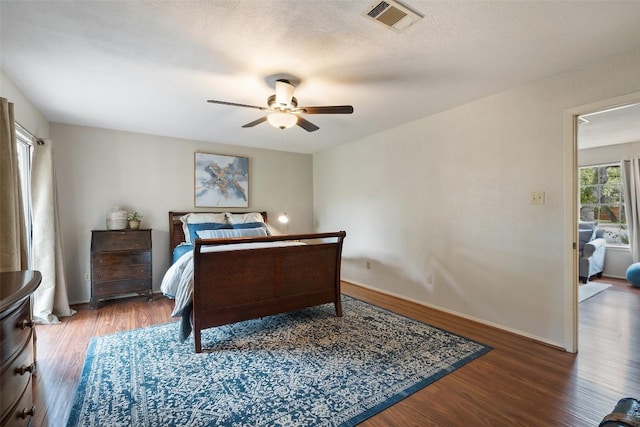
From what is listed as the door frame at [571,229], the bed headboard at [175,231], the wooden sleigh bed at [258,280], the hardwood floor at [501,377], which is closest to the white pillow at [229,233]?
the bed headboard at [175,231]

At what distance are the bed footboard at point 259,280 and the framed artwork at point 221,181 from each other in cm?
219

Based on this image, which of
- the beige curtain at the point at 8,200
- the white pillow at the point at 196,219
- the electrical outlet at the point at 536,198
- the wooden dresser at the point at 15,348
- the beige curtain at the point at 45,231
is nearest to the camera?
the wooden dresser at the point at 15,348

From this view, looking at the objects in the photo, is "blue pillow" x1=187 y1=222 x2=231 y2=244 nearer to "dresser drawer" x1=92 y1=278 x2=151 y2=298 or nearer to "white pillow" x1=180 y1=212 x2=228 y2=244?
"white pillow" x1=180 y1=212 x2=228 y2=244

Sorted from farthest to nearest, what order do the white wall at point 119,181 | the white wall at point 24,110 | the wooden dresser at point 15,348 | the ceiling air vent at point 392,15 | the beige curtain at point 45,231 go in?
the white wall at point 119,181 < the beige curtain at point 45,231 < the white wall at point 24,110 < the ceiling air vent at point 392,15 < the wooden dresser at point 15,348

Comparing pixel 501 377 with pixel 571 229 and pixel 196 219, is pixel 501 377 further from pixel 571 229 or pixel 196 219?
pixel 196 219

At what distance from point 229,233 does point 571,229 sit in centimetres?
384

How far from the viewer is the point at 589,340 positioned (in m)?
2.66

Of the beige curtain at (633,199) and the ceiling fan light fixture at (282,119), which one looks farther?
the beige curtain at (633,199)

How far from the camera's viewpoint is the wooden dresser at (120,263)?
11.8 feet

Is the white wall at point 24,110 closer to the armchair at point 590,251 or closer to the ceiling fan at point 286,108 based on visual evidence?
the ceiling fan at point 286,108

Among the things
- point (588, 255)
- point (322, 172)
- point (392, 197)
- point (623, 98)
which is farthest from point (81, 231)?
point (588, 255)

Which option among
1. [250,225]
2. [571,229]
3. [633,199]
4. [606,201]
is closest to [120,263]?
[250,225]

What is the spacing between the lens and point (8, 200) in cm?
200

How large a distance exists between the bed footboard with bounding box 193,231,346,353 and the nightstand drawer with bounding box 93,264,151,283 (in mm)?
1732
